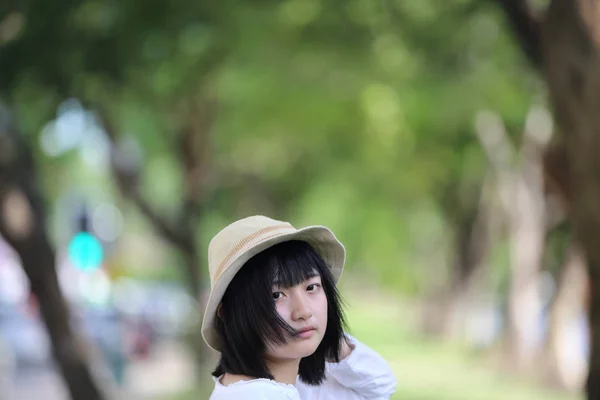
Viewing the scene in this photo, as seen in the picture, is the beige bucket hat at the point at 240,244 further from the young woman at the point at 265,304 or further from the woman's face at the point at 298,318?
the woman's face at the point at 298,318

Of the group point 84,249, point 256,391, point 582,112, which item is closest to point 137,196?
point 84,249

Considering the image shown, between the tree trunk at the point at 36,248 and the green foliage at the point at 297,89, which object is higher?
the green foliage at the point at 297,89

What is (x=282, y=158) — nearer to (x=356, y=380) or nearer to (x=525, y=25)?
(x=525, y=25)

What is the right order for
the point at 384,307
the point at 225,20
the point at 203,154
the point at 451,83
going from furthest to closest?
the point at 384,307, the point at 203,154, the point at 451,83, the point at 225,20

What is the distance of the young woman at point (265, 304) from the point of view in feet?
8.58

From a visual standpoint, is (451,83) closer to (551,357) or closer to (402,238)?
(551,357)

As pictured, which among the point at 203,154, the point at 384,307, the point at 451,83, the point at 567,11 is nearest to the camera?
the point at 567,11

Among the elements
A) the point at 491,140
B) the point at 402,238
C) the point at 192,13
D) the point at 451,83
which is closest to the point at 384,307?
the point at 402,238

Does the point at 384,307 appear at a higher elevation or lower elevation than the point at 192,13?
higher

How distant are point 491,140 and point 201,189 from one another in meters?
5.14

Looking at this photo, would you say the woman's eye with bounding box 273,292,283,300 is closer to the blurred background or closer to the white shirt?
the white shirt

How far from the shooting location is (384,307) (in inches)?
2221

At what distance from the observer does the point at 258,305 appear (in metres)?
2.62

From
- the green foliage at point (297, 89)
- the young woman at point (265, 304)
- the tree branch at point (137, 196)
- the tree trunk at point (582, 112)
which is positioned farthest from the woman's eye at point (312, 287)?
the tree branch at point (137, 196)
